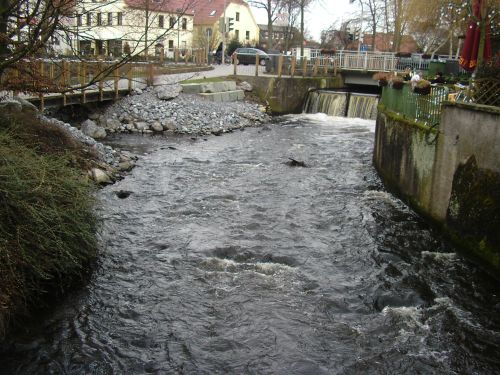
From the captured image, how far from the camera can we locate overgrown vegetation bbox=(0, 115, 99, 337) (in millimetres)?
6785

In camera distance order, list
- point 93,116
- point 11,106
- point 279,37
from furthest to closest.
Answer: point 279,37, point 93,116, point 11,106

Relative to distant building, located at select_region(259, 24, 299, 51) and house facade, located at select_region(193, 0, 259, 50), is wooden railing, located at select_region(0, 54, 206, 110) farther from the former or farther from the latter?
distant building, located at select_region(259, 24, 299, 51)

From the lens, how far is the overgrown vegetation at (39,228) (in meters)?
6.79

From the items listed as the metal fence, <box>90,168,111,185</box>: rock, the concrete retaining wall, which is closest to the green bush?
the metal fence

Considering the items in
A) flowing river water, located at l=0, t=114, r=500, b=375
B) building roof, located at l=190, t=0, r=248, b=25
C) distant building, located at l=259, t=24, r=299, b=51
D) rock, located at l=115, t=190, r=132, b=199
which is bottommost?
flowing river water, located at l=0, t=114, r=500, b=375

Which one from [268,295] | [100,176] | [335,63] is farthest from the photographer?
[335,63]

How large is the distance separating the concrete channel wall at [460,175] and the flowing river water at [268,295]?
0.44m

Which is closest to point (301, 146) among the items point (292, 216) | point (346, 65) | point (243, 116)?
point (243, 116)

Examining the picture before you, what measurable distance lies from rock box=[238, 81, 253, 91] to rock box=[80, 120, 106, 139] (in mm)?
11113

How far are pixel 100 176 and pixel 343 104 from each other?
18.2 meters

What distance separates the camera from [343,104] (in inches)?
1155

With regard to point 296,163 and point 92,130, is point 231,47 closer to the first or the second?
point 92,130

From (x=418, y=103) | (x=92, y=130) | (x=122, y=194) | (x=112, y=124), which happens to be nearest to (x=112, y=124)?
(x=112, y=124)

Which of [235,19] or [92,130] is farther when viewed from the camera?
[235,19]
